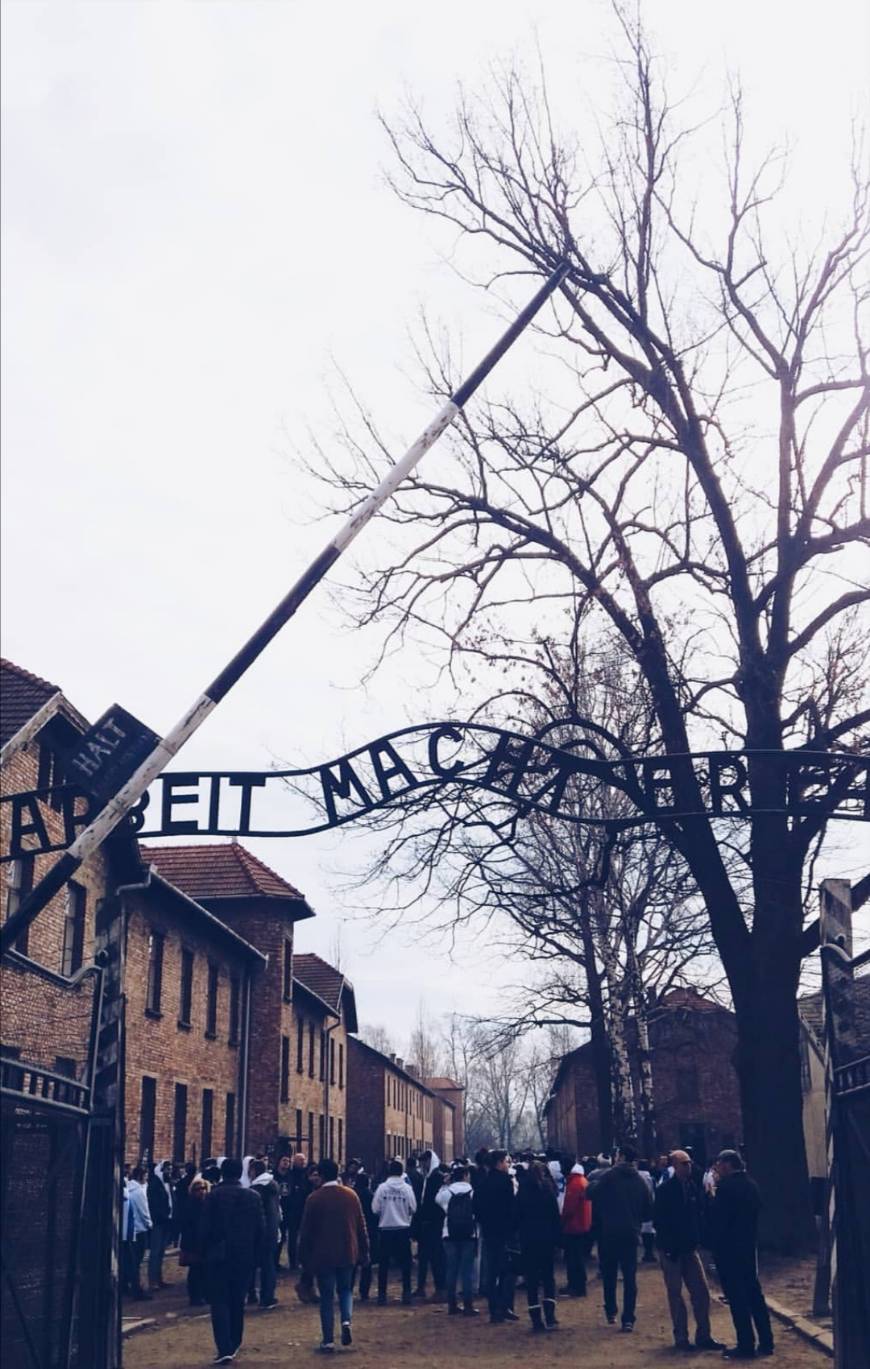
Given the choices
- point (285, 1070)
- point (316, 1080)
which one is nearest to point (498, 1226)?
point (285, 1070)

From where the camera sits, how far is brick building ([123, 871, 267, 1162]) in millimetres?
27828

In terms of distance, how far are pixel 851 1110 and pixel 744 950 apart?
1106 cm

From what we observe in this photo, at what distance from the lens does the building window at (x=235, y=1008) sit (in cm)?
3747

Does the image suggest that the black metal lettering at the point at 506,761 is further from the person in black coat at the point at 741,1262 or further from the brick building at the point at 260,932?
the brick building at the point at 260,932

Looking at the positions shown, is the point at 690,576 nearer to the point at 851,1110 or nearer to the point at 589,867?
the point at 589,867

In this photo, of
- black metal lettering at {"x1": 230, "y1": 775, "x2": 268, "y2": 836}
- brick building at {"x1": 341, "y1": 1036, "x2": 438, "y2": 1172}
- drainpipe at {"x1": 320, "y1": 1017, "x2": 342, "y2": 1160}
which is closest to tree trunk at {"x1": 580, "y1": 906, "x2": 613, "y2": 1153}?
drainpipe at {"x1": 320, "y1": 1017, "x2": 342, "y2": 1160}

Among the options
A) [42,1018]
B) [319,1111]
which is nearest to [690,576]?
[42,1018]

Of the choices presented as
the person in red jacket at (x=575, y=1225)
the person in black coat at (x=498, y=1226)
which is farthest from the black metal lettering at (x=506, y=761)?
the person in red jacket at (x=575, y=1225)

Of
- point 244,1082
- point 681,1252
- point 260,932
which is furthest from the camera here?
point 260,932

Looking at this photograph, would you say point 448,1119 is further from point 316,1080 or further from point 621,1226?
point 621,1226

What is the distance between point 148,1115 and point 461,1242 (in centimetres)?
1421

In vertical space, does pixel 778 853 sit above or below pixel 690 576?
below

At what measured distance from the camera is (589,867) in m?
30.7

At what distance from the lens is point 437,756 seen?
32.9 feet
